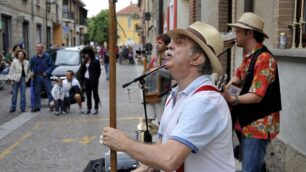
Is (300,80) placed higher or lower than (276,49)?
lower

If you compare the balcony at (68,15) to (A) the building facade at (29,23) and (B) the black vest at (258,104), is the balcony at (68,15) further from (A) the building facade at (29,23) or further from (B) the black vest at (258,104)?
(B) the black vest at (258,104)

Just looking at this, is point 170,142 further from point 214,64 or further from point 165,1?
point 165,1

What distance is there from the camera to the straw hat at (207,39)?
208 cm

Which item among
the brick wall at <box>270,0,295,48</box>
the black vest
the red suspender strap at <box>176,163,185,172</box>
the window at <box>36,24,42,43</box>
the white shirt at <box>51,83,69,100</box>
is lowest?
the white shirt at <box>51,83,69,100</box>

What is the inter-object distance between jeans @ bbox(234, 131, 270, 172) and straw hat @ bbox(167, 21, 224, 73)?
148cm

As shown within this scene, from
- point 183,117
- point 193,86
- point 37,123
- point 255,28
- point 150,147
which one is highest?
point 255,28

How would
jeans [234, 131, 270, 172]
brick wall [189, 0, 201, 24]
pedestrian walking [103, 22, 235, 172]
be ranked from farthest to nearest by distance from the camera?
brick wall [189, 0, 201, 24], jeans [234, 131, 270, 172], pedestrian walking [103, 22, 235, 172]

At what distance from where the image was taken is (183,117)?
195 centimetres

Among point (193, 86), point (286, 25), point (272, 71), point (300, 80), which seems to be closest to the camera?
point (193, 86)

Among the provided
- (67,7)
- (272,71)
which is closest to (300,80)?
(272,71)

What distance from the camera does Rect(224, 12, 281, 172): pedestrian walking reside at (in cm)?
338

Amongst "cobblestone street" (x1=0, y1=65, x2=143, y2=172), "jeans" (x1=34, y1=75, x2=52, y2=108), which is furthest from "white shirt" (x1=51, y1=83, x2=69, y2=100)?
"jeans" (x1=34, y1=75, x2=52, y2=108)

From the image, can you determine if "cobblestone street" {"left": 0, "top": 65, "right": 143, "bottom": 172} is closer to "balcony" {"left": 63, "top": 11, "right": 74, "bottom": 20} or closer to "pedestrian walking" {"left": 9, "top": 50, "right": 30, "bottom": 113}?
"pedestrian walking" {"left": 9, "top": 50, "right": 30, "bottom": 113}

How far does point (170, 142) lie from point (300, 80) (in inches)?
120
